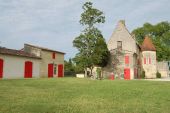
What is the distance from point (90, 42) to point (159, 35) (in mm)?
33142

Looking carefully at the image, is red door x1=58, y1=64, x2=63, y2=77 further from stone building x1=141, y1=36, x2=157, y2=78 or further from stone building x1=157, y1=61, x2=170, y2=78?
stone building x1=157, y1=61, x2=170, y2=78

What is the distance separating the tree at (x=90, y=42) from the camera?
139 feet

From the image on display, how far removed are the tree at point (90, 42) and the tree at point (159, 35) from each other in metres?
26.7

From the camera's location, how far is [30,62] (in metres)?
37.2

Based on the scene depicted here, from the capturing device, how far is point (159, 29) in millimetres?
68188

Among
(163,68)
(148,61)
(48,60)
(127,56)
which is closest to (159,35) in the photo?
(163,68)

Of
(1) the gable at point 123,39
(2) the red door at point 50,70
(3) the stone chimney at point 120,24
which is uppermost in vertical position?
(3) the stone chimney at point 120,24

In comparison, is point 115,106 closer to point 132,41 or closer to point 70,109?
point 70,109

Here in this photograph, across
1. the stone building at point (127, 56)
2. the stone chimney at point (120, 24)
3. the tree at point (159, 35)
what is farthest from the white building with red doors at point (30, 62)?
the tree at point (159, 35)

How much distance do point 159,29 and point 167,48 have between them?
237 inches

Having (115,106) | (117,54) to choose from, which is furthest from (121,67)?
(115,106)

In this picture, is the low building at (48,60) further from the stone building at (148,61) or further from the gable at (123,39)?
the stone building at (148,61)

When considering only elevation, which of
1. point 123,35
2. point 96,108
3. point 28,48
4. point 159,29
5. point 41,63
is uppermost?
point 159,29

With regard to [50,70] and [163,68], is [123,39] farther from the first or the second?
[163,68]
